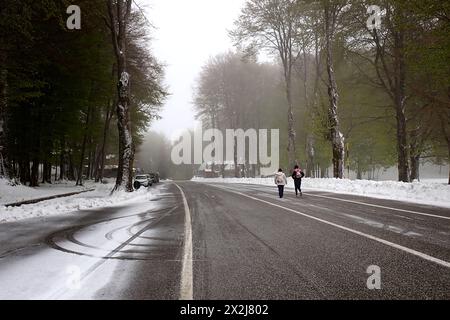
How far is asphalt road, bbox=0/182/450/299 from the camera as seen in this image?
455 centimetres

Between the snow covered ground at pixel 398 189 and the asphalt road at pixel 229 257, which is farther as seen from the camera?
the snow covered ground at pixel 398 189

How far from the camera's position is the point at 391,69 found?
30.1 m

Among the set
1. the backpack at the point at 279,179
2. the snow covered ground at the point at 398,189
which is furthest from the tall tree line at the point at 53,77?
the snow covered ground at the point at 398,189

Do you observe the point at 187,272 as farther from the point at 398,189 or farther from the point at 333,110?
the point at 333,110

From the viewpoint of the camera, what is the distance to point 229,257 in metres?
6.20

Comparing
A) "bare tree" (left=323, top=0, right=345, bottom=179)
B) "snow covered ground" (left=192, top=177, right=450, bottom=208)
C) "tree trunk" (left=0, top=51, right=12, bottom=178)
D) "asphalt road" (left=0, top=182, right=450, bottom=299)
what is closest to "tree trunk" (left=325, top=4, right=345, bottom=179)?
"bare tree" (left=323, top=0, right=345, bottom=179)

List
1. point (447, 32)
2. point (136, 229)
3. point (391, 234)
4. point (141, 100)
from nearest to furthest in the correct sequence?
1. point (391, 234)
2. point (136, 229)
3. point (447, 32)
4. point (141, 100)

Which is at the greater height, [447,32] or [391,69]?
[391,69]

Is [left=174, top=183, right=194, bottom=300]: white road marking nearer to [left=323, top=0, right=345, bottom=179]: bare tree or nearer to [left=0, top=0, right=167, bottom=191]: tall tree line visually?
[left=0, top=0, right=167, bottom=191]: tall tree line

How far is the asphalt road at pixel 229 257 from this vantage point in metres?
4.55

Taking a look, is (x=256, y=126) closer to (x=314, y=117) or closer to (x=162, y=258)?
(x=314, y=117)

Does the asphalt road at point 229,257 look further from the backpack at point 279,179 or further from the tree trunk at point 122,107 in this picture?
the tree trunk at point 122,107
